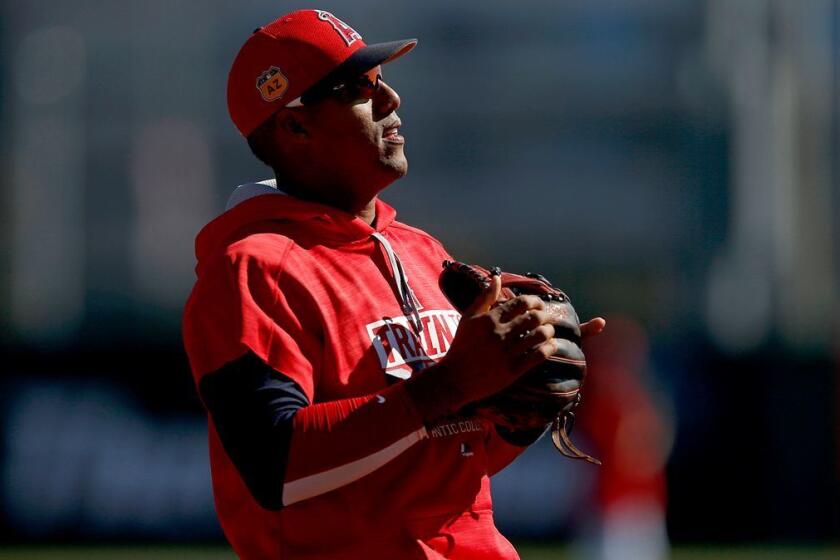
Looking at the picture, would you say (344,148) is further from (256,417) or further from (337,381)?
(256,417)

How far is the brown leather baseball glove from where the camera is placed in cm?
280

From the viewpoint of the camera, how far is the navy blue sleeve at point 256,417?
8.39ft

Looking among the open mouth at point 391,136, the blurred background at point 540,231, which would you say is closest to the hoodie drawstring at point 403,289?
the open mouth at point 391,136

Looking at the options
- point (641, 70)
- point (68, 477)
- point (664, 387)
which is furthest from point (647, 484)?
point (641, 70)

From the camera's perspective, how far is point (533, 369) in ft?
9.16

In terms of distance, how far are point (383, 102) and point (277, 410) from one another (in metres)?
0.81

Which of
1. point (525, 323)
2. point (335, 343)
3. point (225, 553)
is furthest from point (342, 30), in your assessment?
point (225, 553)

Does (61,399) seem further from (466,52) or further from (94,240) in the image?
(466,52)

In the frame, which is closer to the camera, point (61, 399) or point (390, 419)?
point (390, 419)

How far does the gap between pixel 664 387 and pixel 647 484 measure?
261 centimetres

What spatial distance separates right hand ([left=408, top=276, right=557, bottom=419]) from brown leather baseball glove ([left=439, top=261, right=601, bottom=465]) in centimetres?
13

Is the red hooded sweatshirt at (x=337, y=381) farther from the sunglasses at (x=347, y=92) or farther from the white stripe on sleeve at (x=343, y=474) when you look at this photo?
the sunglasses at (x=347, y=92)

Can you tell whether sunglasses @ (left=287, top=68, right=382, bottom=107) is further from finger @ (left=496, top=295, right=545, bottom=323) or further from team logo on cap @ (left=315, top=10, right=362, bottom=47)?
finger @ (left=496, top=295, right=545, bottom=323)

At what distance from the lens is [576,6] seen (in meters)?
15.6
